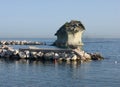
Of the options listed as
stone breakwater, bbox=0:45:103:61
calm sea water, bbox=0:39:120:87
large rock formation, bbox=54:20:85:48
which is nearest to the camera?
calm sea water, bbox=0:39:120:87

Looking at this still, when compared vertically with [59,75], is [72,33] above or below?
above

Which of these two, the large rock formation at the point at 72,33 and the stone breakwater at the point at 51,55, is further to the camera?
the large rock formation at the point at 72,33

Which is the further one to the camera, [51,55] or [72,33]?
[72,33]

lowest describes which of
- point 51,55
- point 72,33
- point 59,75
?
point 59,75

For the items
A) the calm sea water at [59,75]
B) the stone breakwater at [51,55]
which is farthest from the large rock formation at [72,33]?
the calm sea water at [59,75]

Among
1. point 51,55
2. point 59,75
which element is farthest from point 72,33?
point 59,75

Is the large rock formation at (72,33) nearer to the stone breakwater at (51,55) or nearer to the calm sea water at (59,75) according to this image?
the stone breakwater at (51,55)

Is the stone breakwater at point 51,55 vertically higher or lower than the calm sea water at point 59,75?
higher

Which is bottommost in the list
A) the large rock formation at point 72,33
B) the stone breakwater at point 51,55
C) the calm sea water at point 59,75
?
the calm sea water at point 59,75

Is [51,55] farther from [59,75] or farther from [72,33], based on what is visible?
[72,33]

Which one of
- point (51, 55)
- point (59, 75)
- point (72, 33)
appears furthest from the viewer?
point (72, 33)

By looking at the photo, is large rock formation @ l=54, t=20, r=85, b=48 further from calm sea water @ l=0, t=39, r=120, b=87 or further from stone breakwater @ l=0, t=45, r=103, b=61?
calm sea water @ l=0, t=39, r=120, b=87

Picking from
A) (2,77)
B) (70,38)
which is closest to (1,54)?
(2,77)

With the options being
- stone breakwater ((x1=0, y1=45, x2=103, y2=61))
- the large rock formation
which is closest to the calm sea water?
stone breakwater ((x1=0, y1=45, x2=103, y2=61))
